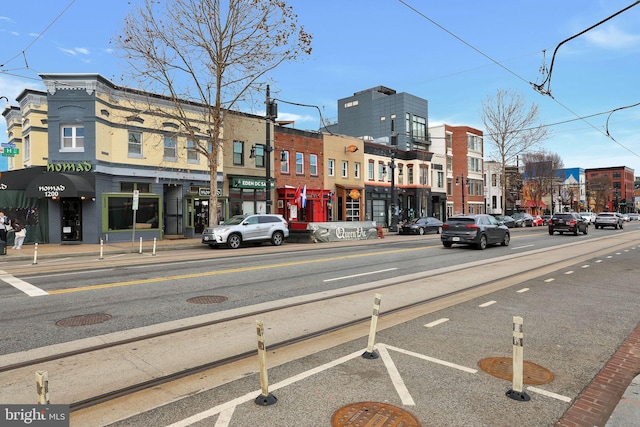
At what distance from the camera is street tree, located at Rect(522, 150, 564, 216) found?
65.2 m

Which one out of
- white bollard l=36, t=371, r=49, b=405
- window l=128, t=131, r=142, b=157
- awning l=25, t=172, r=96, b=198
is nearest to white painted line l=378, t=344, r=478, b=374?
white bollard l=36, t=371, r=49, b=405

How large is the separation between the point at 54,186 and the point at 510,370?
22574mm

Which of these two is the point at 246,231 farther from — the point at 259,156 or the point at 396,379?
the point at 396,379

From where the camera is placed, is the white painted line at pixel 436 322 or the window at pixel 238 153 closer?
the white painted line at pixel 436 322

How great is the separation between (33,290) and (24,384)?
5.75m

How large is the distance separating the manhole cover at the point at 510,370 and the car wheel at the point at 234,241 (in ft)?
54.8

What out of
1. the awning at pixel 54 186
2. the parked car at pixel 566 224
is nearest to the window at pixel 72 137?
the awning at pixel 54 186

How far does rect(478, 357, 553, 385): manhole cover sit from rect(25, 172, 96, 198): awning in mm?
21292

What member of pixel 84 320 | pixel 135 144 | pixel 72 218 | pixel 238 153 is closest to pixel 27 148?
pixel 72 218

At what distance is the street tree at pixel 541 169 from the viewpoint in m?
65.2

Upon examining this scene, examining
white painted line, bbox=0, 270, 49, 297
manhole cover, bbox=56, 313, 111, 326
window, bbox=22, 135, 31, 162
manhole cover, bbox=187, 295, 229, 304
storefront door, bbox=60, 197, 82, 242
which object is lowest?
manhole cover, bbox=56, 313, 111, 326

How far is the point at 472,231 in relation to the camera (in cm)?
1830

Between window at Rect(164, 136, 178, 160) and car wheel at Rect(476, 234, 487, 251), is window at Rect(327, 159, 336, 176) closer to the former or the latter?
window at Rect(164, 136, 178, 160)

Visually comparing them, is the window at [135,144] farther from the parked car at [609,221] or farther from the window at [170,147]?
the parked car at [609,221]
